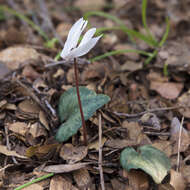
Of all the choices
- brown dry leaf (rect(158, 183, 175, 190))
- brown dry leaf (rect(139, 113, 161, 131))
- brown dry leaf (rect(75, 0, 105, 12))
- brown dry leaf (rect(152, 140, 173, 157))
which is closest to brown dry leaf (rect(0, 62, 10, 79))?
brown dry leaf (rect(139, 113, 161, 131))

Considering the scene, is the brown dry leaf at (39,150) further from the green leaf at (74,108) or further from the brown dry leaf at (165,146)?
the brown dry leaf at (165,146)

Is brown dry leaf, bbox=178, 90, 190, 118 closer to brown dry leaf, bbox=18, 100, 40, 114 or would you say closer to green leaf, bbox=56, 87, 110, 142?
green leaf, bbox=56, 87, 110, 142

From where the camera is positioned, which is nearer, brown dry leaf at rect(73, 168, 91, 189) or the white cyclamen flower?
the white cyclamen flower

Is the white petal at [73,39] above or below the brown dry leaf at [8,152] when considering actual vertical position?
above

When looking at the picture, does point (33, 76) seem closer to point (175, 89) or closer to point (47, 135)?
point (47, 135)

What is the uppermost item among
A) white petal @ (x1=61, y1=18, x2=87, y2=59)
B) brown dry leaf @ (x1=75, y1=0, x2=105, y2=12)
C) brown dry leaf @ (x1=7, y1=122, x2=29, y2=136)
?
brown dry leaf @ (x1=75, y1=0, x2=105, y2=12)

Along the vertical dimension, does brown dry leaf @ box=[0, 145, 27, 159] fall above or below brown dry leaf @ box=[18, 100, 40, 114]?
below

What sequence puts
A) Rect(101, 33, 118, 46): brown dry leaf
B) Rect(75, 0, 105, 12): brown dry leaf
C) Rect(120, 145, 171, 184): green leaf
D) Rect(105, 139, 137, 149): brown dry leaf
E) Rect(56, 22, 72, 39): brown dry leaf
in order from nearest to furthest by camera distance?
Rect(120, 145, 171, 184): green leaf
Rect(105, 139, 137, 149): brown dry leaf
Rect(101, 33, 118, 46): brown dry leaf
Rect(56, 22, 72, 39): brown dry leaf
Rect(75, 0, 105, 12): brown dry leaf

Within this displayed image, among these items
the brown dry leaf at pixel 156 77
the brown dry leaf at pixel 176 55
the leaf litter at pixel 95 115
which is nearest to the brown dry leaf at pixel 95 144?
the leaf litter at pixel 95 115
